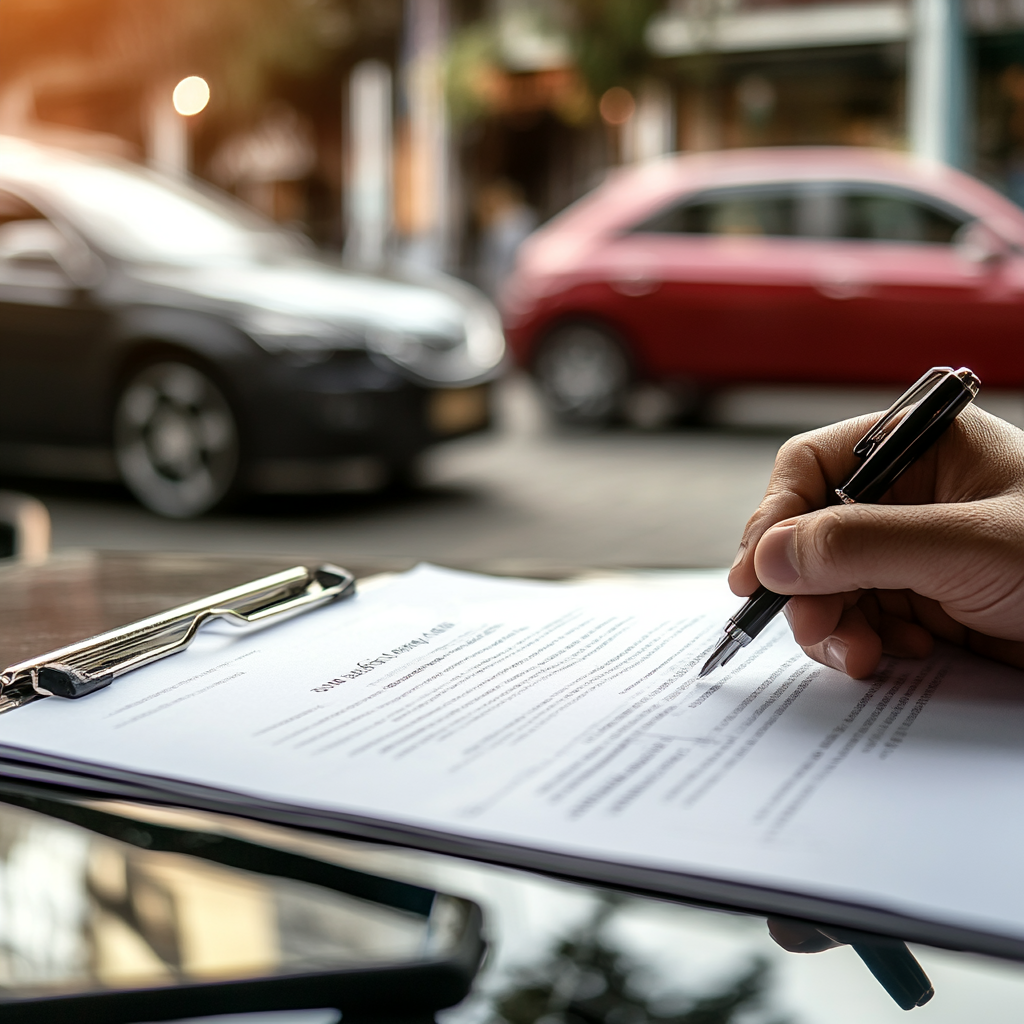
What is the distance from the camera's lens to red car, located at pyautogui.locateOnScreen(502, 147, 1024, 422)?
22.5 ft

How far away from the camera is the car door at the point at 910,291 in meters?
6.77

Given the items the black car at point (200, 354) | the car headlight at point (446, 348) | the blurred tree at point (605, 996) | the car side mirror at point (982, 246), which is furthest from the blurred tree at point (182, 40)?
the blurred tree at point (605, 996)

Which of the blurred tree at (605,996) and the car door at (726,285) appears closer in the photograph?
the blurred tree at (605,996)

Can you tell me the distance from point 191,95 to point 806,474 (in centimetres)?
1663

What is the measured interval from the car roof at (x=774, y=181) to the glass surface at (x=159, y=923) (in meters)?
6.88

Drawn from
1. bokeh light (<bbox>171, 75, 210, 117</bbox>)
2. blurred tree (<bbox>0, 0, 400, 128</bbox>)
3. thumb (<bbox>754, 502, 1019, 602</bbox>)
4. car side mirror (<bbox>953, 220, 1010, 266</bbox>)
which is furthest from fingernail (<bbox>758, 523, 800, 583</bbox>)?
bokeh light (<bbox>171, 75, 210, 117</bbox>)

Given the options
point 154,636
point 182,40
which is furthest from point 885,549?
point 182,40

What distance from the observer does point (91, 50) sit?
16.0 m

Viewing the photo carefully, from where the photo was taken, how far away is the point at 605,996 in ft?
1.76

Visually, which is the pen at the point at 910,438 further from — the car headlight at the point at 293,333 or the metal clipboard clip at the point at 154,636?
the car headlight at the point at 293,333

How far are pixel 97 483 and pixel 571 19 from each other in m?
9.91

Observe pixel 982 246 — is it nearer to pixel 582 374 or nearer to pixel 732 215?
pixel 732 215

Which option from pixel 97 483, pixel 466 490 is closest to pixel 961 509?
pixel 466 490

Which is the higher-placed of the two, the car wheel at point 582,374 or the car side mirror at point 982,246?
the car side mirror at point 982,246
